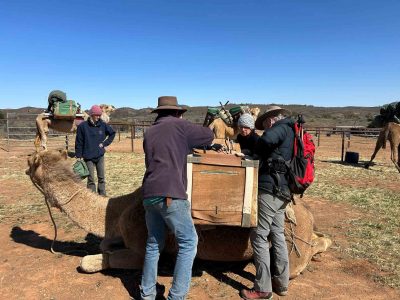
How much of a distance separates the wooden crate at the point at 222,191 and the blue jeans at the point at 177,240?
0.68 ft

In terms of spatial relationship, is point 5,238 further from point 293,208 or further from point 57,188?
point 293,208

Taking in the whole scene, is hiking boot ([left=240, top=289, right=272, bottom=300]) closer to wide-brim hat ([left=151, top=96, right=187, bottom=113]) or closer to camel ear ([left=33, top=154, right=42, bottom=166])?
wide-brim hat ([left=151, top=96, right=187, bottom=113])

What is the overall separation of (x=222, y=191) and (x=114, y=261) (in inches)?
62.9

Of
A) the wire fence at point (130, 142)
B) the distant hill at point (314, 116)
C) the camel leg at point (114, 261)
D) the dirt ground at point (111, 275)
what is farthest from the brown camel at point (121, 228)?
the distant hill at point (314, 116)

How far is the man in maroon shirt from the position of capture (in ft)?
11.1

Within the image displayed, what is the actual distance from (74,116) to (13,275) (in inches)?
176

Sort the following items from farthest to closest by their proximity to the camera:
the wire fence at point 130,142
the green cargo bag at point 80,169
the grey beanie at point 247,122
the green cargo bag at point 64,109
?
the wire fence at point 130,142 < the green cargo bag at point 64,109 < the green cargo bag at point 80,169 < the grey beanie at point 247,122

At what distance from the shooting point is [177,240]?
3510 millimetres

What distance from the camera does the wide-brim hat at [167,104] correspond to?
3.52 meters

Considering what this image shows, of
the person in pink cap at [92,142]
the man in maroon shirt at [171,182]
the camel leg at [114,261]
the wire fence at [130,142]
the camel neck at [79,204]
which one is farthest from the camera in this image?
the wire fence at [130,142]

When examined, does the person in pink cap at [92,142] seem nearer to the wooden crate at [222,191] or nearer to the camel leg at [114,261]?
the camel leg at [114,261]

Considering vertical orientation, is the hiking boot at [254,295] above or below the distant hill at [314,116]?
below

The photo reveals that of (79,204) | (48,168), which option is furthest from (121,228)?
(48,168)

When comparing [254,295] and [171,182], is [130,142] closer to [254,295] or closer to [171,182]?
[254,295]
